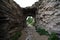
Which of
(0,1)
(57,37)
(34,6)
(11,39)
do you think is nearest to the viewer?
(57,37)

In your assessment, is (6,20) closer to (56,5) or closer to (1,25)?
(1,25)

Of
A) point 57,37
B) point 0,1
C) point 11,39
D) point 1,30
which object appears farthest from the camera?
point 11,39

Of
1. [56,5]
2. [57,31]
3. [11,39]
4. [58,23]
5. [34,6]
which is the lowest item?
[11,39]

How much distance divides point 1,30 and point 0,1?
10.7ft

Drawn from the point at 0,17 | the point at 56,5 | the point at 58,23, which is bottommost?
the point at 58,23

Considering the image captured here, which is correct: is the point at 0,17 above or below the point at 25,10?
below

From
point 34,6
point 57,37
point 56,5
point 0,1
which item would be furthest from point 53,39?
point 34,6

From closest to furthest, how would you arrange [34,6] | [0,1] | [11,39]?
[0,1]
[11,39]
[34,6]

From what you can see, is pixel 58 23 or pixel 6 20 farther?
pixel 6 20

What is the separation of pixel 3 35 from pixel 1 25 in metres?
1.08

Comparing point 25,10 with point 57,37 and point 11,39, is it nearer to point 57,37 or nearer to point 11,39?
point 11,39

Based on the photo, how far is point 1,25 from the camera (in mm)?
11461

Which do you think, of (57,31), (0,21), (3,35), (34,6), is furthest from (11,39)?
(34,6)

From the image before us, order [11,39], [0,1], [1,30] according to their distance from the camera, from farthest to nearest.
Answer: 1. [11,39]
2. [0,1]
3. [1,30]
